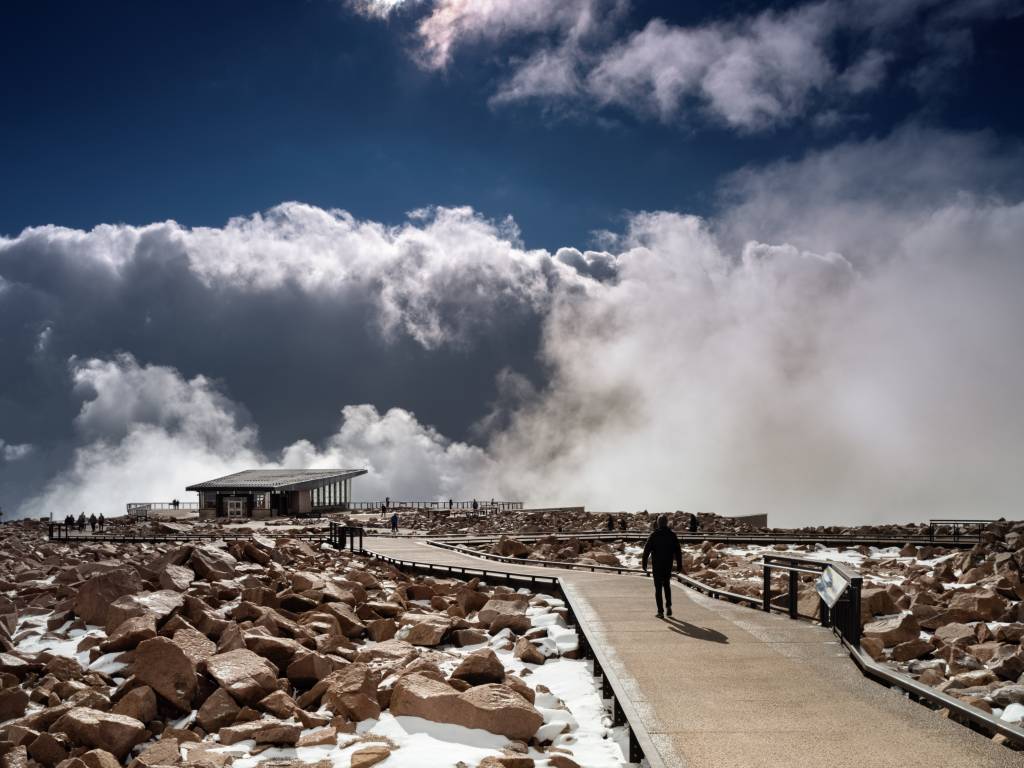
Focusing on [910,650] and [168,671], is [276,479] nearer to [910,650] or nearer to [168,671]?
[168,671]

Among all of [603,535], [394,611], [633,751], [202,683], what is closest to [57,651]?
[202,683]

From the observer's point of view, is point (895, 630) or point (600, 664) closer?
point (600, 664)

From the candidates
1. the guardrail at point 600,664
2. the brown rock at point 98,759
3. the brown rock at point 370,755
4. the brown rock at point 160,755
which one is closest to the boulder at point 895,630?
the guardrail at point 600,664

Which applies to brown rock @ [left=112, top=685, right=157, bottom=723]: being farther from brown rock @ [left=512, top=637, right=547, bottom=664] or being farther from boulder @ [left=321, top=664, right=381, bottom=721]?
brown rock @ [left=512, top=637, right=547, bottom=664]

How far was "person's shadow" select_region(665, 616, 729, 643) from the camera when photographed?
11.0 metres

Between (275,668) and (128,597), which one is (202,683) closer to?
(275,668)

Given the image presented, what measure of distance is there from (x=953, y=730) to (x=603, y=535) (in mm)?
30844

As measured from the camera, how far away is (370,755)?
320 inches

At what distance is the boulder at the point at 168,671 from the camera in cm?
986

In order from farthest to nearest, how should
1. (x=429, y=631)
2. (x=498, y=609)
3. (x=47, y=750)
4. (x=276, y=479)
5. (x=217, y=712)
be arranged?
(x=276, y=479), (x=498, y=609), (x=429, y=631), (x=217, y=712), (x=47, y=750)

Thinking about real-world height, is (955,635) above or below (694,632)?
below

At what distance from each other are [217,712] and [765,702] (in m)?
6.48

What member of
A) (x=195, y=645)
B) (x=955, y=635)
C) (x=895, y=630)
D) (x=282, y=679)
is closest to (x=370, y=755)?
(x=282, y=679)

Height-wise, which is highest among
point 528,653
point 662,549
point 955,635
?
point 662,549
